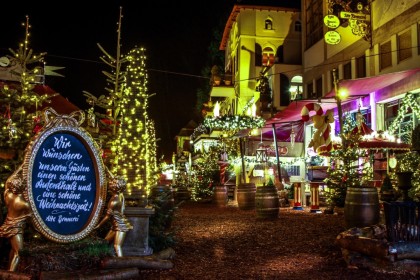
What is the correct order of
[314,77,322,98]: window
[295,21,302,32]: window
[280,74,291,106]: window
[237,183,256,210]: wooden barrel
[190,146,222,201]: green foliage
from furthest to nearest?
[295,21,302,32]: window → [280,74,291,106]: window → [190,146,222,201]: green foliage → [314,77,322,98]: window → [237,183,256,210]: wooden barrel

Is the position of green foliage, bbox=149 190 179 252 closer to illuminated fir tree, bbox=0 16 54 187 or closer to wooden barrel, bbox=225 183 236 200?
illuminated fir tree, bbox=0 16 54 187

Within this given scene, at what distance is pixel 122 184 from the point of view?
23.2 ft

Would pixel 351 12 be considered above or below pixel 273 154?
above

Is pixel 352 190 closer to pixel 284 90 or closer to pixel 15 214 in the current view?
pixel 15 214

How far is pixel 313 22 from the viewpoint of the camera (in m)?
25.1

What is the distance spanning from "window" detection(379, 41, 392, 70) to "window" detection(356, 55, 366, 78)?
133 centimetres

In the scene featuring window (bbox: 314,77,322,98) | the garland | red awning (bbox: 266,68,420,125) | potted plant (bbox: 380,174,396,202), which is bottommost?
potted plant (bbox: 380,174,396,202)

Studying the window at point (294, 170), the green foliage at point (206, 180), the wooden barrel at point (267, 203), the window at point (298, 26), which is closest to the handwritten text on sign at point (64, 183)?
the wooden barrel at point (267, 203)

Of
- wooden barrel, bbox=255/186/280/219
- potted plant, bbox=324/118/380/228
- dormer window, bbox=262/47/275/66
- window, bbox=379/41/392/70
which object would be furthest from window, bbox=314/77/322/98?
wooden barrel, bbox=255/186/280/219

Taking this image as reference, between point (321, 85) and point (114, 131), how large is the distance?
15.0 meters

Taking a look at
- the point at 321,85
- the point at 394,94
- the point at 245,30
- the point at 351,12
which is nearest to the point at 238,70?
the point at 245,30

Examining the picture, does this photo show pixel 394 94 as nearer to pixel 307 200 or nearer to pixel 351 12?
pixel 351 12

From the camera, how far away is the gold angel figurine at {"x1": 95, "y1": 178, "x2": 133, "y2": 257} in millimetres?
6859

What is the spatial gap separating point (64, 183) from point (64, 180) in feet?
0.15
